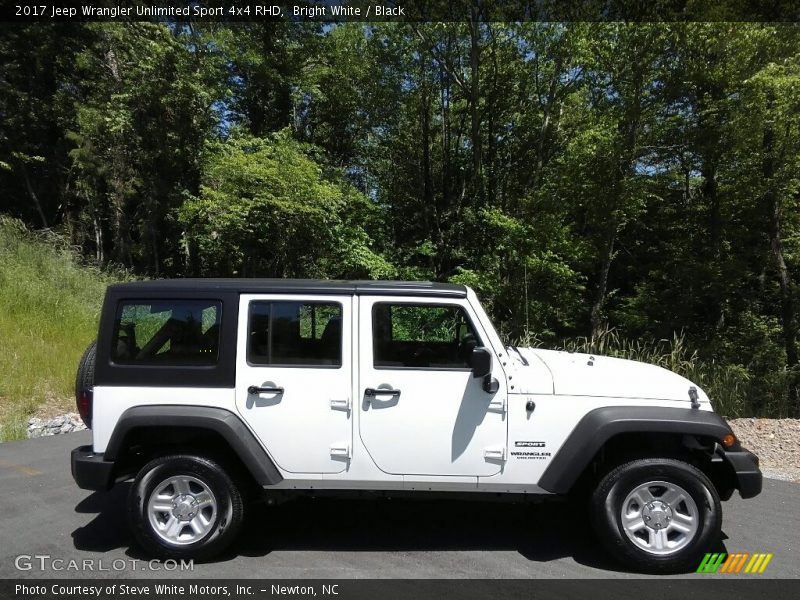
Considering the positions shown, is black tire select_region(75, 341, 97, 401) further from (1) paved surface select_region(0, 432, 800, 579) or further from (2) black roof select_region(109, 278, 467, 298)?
(1) paved surface select_region(0, 432, 800, 579)

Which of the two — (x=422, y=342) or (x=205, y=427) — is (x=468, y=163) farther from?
(x=205, y=427)

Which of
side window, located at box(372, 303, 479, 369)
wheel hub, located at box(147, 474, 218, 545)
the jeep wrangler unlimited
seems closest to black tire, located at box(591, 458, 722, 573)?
the jeep wrangler unlimited

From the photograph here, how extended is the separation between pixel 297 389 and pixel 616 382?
2.07 metres

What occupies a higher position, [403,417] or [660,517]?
[403,417]

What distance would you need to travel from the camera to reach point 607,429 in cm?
329

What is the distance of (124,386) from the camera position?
11.4ft

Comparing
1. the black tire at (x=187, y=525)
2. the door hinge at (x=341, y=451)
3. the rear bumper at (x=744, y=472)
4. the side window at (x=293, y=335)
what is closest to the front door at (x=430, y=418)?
the door hinge at (x=341, y=451)

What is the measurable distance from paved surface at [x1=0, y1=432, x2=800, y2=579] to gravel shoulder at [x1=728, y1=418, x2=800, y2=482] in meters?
0.66

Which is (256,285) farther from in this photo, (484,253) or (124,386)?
(484,253)

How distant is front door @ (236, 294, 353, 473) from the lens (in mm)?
3455

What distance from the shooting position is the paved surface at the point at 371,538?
3357 mm

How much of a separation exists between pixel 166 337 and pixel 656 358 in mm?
7222

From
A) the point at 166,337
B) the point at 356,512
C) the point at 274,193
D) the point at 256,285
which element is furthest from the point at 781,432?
the point at 274,193
